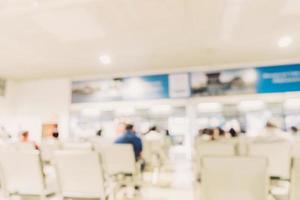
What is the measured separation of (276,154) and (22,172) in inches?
124

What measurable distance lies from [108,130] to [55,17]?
5.22 meters

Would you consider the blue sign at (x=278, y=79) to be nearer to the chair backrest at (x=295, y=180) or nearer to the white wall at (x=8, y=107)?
the chair backrest at (x=295, y=180)

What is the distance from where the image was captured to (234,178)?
7.38ft

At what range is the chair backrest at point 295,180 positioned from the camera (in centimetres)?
247

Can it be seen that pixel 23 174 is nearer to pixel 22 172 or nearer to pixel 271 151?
pixel 22 172

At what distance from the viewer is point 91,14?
501cm

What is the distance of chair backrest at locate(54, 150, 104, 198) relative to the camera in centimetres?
304

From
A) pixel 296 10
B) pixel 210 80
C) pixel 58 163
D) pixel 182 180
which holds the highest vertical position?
pixel 296 10

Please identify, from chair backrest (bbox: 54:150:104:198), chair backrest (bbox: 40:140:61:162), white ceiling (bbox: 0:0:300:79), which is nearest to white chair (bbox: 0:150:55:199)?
chair backrest (bbox: 54:150:104:198)

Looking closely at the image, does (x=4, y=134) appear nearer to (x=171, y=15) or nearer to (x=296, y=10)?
(x=171, y=15)

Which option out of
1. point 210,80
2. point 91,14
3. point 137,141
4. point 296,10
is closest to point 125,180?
point 137,141

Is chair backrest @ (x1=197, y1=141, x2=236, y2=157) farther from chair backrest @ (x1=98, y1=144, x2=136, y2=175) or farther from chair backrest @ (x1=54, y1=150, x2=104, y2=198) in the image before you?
chair backrest @ (x1=54, y1=150, x2=104, y2=198)

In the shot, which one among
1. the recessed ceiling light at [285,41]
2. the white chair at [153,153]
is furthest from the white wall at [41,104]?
the recessed ceiling light at [285,41]

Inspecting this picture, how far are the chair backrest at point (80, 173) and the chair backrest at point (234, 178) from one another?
1.26 metres
